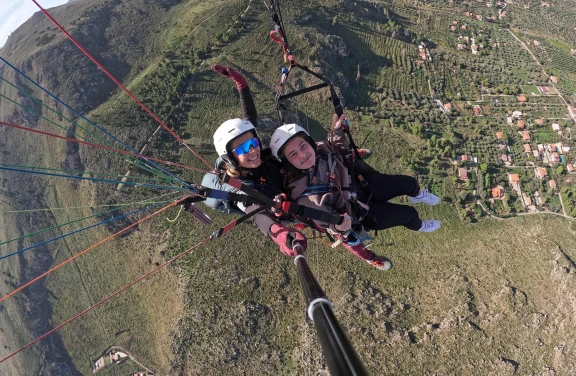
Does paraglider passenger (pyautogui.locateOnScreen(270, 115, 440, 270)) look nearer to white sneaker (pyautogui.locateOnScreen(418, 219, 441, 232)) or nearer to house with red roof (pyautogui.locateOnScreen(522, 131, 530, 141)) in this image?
white sneaker (pyautogui.locateOnScreen(418, 219, 441, 232))

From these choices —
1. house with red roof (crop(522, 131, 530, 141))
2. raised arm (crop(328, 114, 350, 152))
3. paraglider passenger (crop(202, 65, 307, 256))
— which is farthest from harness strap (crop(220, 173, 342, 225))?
house with red roof (crop(522, 131, 530, 141))

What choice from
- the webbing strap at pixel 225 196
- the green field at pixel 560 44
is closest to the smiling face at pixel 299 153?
the webbing strap at pixel 225 196

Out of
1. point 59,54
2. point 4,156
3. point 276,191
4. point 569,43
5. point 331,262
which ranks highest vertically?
point 59,54

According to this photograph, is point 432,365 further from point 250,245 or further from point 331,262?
point 250,245

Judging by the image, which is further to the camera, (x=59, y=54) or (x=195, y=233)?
(x=59, y=54)

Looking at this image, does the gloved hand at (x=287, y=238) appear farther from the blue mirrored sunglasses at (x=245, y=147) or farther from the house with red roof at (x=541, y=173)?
the house with red roof at (x=541, y=173)

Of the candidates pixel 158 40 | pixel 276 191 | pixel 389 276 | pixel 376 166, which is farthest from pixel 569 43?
pixel 276 191

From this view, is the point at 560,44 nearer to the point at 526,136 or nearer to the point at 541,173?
the point at 526,136
